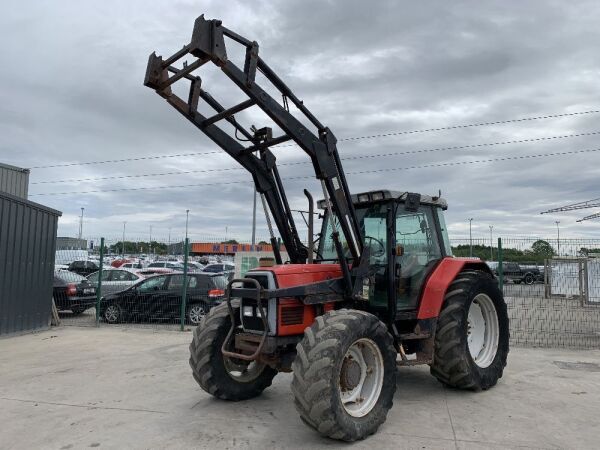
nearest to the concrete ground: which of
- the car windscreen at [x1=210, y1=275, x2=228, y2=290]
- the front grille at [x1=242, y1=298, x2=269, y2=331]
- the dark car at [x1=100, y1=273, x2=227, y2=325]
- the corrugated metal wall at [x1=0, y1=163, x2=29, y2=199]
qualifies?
the front grille at [x1=242, y1=298, x2=269, y2=331]

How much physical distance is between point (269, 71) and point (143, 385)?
4.26 metres

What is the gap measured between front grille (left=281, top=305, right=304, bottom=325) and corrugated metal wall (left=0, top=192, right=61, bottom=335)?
798cm

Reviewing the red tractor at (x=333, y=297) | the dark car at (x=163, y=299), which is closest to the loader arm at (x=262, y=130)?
the red tractor at (x=333, y=297)

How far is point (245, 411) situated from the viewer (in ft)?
17.0

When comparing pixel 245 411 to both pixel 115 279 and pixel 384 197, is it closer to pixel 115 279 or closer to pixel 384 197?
pixel 384 197

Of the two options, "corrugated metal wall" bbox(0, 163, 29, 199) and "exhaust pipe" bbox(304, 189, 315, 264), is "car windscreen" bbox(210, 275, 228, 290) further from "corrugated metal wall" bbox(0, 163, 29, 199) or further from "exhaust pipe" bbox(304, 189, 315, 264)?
"corrugated metal wall" bbox(0, 163, 29, 199)

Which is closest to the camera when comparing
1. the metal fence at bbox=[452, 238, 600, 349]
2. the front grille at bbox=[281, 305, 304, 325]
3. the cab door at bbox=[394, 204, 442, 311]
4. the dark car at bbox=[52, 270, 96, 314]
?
the front grille at bbox=[281, 305, 304, 325]

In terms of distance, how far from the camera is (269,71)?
15.4 feet

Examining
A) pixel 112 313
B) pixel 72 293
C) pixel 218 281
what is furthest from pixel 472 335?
pixel 72 293

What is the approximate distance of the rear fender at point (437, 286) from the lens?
219 inches

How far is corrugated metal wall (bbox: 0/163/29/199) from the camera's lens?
16516mm

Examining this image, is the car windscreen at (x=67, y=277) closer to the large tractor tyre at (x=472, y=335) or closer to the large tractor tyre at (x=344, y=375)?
the large tractor tyre at (x=472, y=335)

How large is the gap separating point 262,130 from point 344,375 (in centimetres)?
266

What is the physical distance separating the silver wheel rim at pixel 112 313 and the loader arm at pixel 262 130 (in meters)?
8.00
